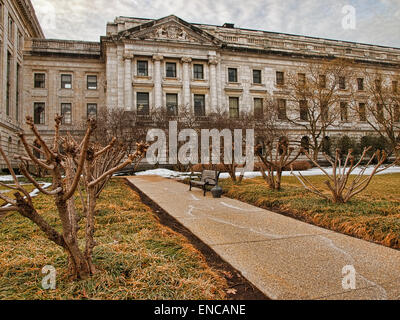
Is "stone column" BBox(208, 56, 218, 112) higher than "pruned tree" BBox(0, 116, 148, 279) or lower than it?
higher

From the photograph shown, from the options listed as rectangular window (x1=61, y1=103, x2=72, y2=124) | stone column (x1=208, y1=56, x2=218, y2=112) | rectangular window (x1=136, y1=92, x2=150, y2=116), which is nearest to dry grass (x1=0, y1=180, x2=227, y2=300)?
rectangular window (x1=136, y1=92, x2=150, y2=116)

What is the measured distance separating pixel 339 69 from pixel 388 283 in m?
28.7

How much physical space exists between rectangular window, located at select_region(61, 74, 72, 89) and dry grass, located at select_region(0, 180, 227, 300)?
3711cm

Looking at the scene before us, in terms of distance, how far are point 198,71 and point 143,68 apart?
23.8 ft

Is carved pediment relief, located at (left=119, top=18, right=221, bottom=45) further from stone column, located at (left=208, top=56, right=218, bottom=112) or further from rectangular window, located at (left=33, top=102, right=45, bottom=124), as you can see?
rectangular window, located at (left=33, top=102, right=45, bottom=124)

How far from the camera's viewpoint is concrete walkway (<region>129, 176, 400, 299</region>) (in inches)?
111

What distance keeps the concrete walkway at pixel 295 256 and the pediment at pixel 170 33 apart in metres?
32.3

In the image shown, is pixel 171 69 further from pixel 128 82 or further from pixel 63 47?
pixel 63 47

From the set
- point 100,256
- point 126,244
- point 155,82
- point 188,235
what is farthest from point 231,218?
point 155,82

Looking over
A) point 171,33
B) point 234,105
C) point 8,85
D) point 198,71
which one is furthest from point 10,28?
point 234,105

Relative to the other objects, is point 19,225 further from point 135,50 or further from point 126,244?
point 135,50

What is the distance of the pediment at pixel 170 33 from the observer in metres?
33.2
